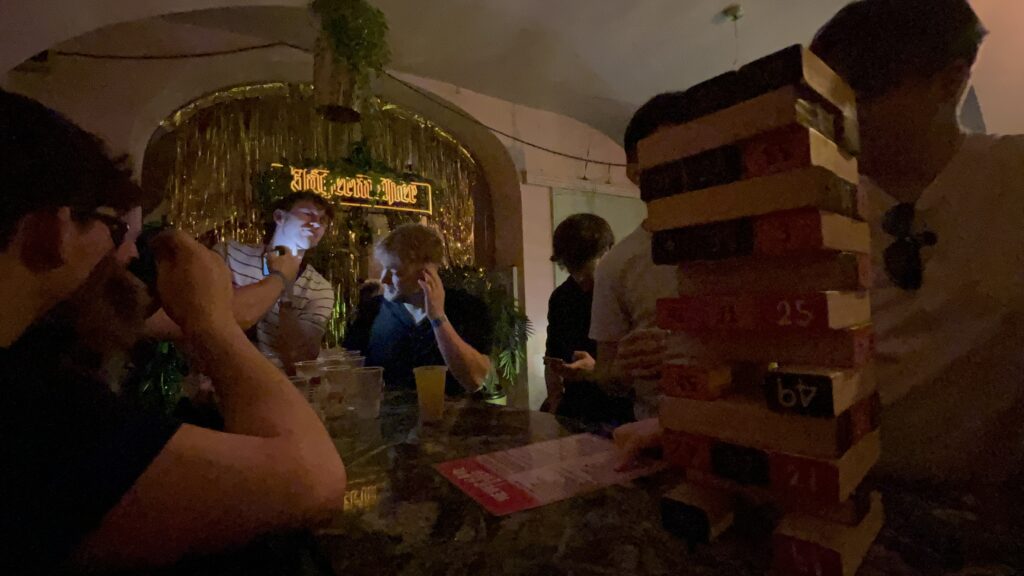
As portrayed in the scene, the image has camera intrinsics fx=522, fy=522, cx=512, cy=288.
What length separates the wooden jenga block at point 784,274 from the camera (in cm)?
50

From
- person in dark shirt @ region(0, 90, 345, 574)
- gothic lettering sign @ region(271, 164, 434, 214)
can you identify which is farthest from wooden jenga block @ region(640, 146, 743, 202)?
gothic lettering sign @ region(271, 164, 434, 214)

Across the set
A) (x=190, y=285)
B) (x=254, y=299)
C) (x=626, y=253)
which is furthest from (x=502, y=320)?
(x=190, y=285)

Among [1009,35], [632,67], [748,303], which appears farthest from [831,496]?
[632,67]

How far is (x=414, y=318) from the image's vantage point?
6.30ft

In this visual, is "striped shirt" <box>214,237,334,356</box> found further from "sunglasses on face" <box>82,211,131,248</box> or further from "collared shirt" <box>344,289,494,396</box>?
"sunglasses on face" <box>82,211,131,248</box>

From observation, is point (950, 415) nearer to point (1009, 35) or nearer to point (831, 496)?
point (831, 496)

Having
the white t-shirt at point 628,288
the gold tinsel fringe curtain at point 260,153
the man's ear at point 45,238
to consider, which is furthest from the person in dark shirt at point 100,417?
the gold tinsel fringe curtain at point 260,153

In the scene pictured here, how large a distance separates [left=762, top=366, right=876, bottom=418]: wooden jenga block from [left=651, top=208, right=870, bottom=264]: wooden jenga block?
0.38 feet

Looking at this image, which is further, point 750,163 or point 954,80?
point 954,80

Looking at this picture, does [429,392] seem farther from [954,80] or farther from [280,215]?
[280,215]

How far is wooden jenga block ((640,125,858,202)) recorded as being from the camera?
0.48 meters

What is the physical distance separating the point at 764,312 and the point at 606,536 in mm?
317

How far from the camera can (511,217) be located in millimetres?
3992

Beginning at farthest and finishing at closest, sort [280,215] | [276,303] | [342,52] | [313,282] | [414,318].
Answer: [313,282] → [280,215] → [276,303] → [414,318] → [342,52]
